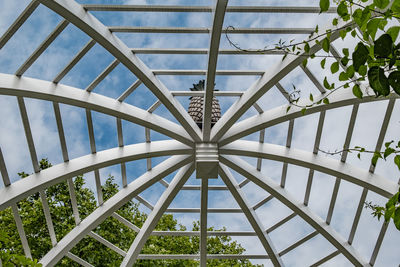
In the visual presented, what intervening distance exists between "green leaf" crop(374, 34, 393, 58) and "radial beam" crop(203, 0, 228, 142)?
18.4 ft

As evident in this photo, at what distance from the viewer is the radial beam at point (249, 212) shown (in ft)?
41.1

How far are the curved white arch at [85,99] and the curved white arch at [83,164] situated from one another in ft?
2.57

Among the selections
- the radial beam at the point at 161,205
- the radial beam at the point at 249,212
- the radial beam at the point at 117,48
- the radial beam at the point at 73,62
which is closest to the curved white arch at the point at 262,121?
the radial beam at the point at 117,48

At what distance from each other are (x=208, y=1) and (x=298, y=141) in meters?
5.35

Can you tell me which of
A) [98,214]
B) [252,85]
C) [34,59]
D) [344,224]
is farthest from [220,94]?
[344,224]

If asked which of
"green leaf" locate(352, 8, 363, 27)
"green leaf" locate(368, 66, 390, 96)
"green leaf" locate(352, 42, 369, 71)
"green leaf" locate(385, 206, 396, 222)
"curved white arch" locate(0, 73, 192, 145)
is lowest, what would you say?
"green leaf" locate(385, 206, 396, 222)

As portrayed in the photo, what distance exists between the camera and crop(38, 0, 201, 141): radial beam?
7.57 meters

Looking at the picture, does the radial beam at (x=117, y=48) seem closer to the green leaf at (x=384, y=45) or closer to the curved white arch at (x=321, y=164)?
the curved white arch at (x=321, y=164)

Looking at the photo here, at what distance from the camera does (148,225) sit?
13.5m

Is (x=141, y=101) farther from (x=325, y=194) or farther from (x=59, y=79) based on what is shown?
(x=325, y=194)

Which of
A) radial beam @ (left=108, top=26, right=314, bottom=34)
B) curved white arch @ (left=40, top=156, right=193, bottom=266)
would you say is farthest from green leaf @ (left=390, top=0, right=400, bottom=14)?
curved white arch @ (left=40, top=156, right=193, bottom=266)

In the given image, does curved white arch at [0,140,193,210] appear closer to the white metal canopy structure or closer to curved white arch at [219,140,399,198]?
the white metal canopy structure

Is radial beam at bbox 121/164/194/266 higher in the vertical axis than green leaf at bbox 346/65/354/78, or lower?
higher

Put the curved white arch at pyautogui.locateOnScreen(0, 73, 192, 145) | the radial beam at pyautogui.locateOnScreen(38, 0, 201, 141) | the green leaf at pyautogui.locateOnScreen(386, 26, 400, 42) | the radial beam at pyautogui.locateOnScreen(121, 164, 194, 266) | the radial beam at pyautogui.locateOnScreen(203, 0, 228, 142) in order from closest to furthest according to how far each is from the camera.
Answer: the green leaf at pyautogui.locateOnScreen(386, 26, 400, 42)
the radial beam at pyautogui.locateOnScreen(203, 0, 228, 142)
the radial beam at pyautogui.locateOnScreen(38, 0, 201, 141)
the curved white arch at pyautogui.locateOnScreen(0, 73, 192, 145)
the radial beam at pyautogui.locateOnScreen(121, 164, 194, 266)
